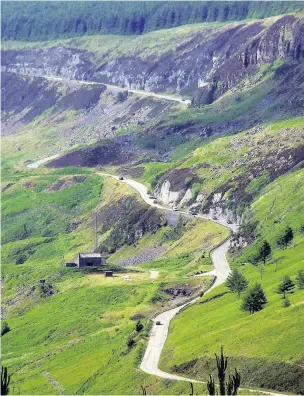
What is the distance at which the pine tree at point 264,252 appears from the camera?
166375 mm

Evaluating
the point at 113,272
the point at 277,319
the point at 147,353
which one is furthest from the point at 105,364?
the point at 113,272

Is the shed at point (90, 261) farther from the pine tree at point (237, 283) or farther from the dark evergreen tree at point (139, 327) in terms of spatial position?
the dark evergreen tree at point (139, 327)

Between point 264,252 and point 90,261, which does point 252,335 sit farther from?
point 90,261

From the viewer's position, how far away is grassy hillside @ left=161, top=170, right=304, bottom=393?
108500 millimetres

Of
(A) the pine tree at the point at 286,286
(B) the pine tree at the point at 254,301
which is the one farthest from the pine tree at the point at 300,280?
(B) the pine tree at the point at 254,301

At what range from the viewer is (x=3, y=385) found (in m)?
58.7

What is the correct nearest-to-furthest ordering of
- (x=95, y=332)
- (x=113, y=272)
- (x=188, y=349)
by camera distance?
(x=188, y=349)
(x=95, y=332)
(x=113, y=272)

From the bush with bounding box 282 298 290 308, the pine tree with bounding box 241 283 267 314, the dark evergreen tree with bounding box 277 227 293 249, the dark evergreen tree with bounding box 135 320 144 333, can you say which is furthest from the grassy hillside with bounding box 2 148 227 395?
the bush with bounding box 282 298 290 308

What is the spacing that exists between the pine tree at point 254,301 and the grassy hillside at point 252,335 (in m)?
0.97

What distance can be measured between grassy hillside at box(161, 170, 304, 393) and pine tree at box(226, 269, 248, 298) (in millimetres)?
1293

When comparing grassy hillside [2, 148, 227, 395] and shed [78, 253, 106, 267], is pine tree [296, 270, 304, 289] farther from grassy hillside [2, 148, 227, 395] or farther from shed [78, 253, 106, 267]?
shed [78, 253, 106, 267]

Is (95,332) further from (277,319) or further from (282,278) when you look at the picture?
(277,319)

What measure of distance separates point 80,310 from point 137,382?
5069 centimetres

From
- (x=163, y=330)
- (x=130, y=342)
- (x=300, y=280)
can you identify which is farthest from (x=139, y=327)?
(x=300, y=280)
